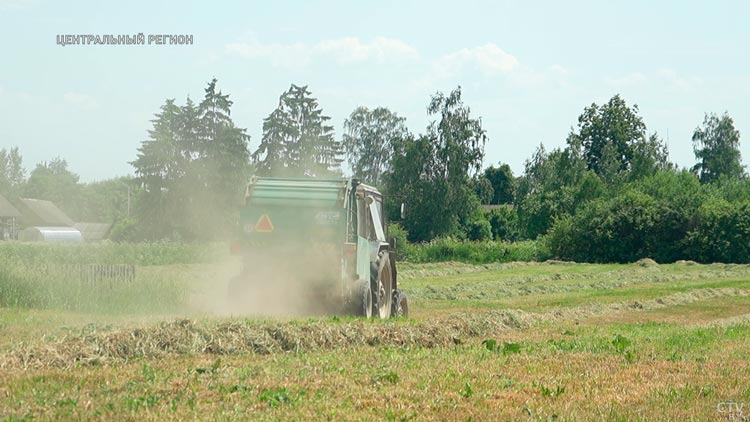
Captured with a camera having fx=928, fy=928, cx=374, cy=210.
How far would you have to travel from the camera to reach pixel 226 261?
27.0 m

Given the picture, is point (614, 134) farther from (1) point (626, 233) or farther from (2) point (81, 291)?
(2) point (81, 291)

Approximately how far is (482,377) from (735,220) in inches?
2035

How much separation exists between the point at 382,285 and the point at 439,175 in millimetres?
59615

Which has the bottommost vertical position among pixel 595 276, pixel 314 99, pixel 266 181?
pixel 595 276

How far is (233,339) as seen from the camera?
12938 mm

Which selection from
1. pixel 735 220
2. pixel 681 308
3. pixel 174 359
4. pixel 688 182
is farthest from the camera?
pixel 688 182

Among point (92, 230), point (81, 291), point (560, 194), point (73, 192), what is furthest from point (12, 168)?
point (81, 291)

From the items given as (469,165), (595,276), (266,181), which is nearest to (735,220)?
(595,276)

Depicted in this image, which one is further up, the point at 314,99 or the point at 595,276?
the point at 314,99

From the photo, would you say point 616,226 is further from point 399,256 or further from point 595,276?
point 595,276

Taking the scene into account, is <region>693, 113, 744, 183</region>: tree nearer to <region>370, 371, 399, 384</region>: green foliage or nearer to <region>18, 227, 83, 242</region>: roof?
<region>18, 227, 83, 242</region>: roof

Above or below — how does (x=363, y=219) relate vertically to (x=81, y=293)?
above

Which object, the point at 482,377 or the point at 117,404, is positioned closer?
the point at 117,404

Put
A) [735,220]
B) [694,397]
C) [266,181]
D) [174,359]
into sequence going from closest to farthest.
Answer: [694,397]
[174,359]
[266,181]
[735,220]
